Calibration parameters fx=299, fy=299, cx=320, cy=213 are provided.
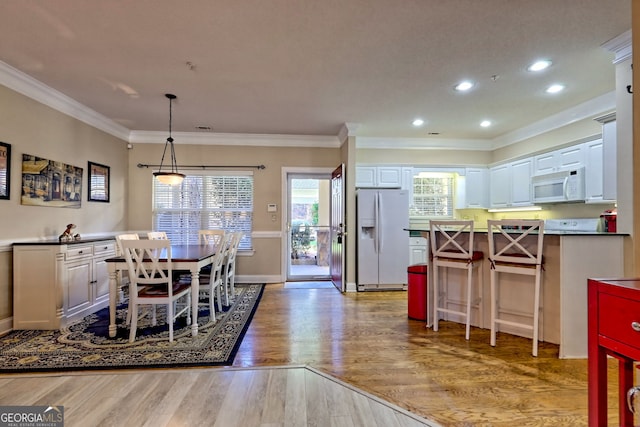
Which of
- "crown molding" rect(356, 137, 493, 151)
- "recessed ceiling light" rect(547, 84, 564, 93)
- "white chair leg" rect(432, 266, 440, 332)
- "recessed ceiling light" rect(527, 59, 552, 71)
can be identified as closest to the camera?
"recessed ceiling light" rect(527, 59, 552, 71)

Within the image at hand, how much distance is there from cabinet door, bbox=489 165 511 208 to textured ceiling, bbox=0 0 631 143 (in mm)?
1243

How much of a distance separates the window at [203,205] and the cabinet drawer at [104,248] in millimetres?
1350

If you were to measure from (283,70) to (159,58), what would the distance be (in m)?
1.16

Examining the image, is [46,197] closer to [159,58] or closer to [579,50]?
[159,58]

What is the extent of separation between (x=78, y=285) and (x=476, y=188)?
6343mm

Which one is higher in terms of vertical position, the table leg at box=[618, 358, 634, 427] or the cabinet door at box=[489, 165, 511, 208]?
the cabinet door at box=[489, 165, 511, 208]

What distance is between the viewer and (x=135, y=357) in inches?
98.5

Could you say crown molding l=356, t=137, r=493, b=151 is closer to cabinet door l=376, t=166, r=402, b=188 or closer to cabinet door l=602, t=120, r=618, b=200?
cabinet door l=376, t=166, r=402, b=188

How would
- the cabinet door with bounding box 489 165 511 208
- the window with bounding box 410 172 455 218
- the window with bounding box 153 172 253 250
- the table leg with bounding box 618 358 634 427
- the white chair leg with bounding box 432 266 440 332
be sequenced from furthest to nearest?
1. the window with bounding box 410 172 455 218
2. the window with bounding box 153 172 253 250
3. the cabinet door with bounding box 489 165 511 208
4. the white chair leg with bounding box 432 266 440 332
5. the table leg with bounding box 618 358 634 427

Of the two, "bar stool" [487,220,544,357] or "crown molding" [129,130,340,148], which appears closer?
"bar stool" [487,220,544,357]

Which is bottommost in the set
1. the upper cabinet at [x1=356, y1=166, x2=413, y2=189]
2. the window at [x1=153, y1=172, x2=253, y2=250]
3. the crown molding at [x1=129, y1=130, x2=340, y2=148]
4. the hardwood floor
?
the hardwood floor

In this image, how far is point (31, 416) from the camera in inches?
70.5

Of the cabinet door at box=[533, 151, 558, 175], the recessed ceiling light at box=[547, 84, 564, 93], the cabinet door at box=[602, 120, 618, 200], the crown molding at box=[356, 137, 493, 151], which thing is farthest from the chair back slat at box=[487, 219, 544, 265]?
the crown molding at box=[356, 137, 493, 151]

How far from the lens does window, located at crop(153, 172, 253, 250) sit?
5.38 meters
